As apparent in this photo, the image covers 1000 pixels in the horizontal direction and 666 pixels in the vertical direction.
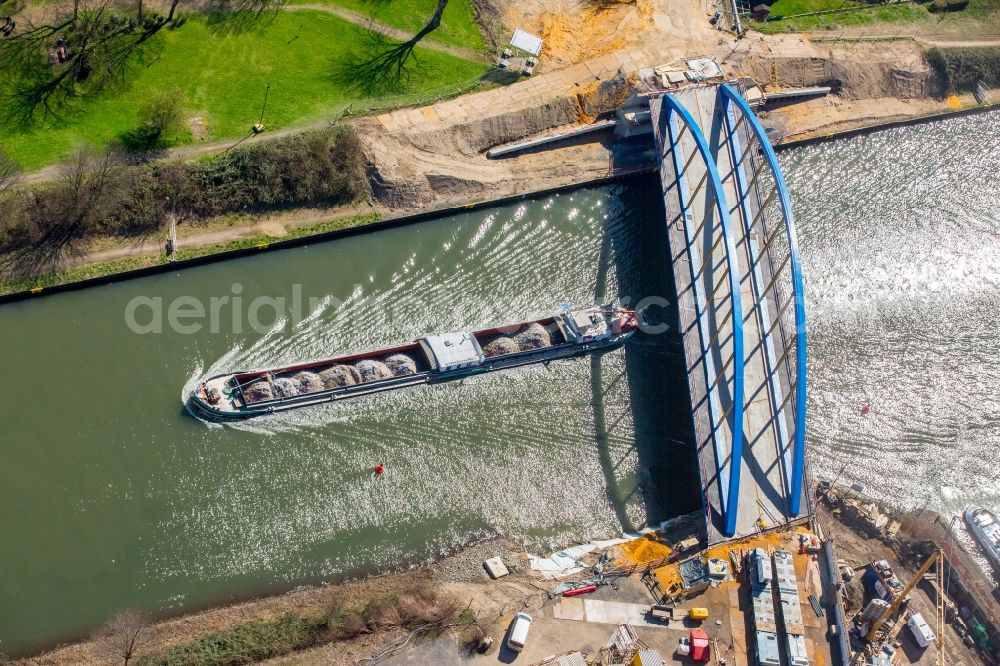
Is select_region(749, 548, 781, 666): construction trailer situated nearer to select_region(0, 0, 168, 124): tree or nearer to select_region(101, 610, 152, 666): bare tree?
select_region(101, 610, 152, 666): bare tree

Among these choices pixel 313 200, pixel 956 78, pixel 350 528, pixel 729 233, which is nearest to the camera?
pixel 350 528

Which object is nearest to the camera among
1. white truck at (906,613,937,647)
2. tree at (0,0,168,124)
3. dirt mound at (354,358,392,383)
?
white truck at (906,613,937,647)

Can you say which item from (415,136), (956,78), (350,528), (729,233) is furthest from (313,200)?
(956,78)

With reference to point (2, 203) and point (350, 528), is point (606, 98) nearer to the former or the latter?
point (350, 528)

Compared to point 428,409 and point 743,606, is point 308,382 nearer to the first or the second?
point 428,409

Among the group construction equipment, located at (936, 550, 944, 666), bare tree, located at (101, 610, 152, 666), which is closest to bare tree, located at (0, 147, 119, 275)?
bare tree, located at (101, 610, 152, 666)

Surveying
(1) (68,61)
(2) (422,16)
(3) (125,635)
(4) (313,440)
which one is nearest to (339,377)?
(4) (313,440)

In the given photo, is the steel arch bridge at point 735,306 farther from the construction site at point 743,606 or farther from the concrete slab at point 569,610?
the concrete slab at point 569,610
